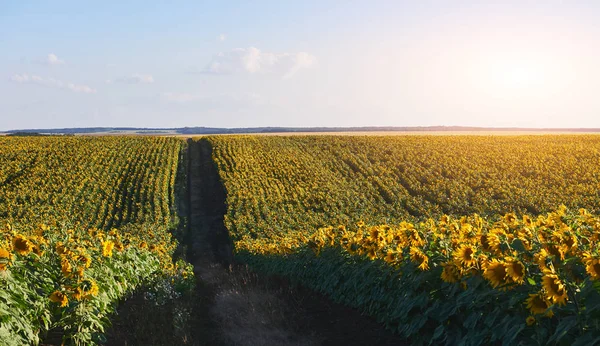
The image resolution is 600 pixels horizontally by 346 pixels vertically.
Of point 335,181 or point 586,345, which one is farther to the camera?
A: point 335,181

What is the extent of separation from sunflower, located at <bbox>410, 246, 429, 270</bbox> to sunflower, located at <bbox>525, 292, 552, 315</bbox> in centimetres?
172

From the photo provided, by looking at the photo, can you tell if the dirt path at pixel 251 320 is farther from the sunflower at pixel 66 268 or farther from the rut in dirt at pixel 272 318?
the sunflower at pixel 66 268

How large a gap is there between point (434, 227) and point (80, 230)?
31.8 feet

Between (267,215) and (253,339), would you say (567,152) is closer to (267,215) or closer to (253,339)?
(267,215)

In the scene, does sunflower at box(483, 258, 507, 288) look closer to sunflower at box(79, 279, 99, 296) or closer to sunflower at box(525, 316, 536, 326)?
sunflower at box(525, 316, 536, 326)

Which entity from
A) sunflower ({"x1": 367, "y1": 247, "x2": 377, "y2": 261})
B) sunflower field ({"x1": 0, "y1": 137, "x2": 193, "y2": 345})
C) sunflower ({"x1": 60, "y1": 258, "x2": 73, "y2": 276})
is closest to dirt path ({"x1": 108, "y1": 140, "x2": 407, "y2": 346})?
sunflower field ({"x1": 0, "y1": 137, "x2": 193, "y2": 345})

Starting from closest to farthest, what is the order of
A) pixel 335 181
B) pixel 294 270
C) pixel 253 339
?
pixel 253 339 < pixel 294 270 < pixel 335 181

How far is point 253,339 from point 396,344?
7.82ft

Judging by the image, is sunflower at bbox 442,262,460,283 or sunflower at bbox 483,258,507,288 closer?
sunflower at bbox 483,258,507,288

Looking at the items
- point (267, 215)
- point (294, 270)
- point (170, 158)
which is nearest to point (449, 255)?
point (294, 270)

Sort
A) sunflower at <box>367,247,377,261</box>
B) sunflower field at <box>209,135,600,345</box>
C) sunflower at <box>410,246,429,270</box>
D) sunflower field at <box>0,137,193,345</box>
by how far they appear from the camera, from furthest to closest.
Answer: sunflower at <box>367,247,377,261</box> → sunflower field at <box>0,137,193,345</box> → sunflower at <box>410,246,429,270</box> → sunflower field at <box>209,135,600,345</box>

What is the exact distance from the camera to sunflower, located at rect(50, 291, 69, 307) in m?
6.27

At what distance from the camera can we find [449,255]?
636cm

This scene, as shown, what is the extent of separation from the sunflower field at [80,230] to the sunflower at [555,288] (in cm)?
509
